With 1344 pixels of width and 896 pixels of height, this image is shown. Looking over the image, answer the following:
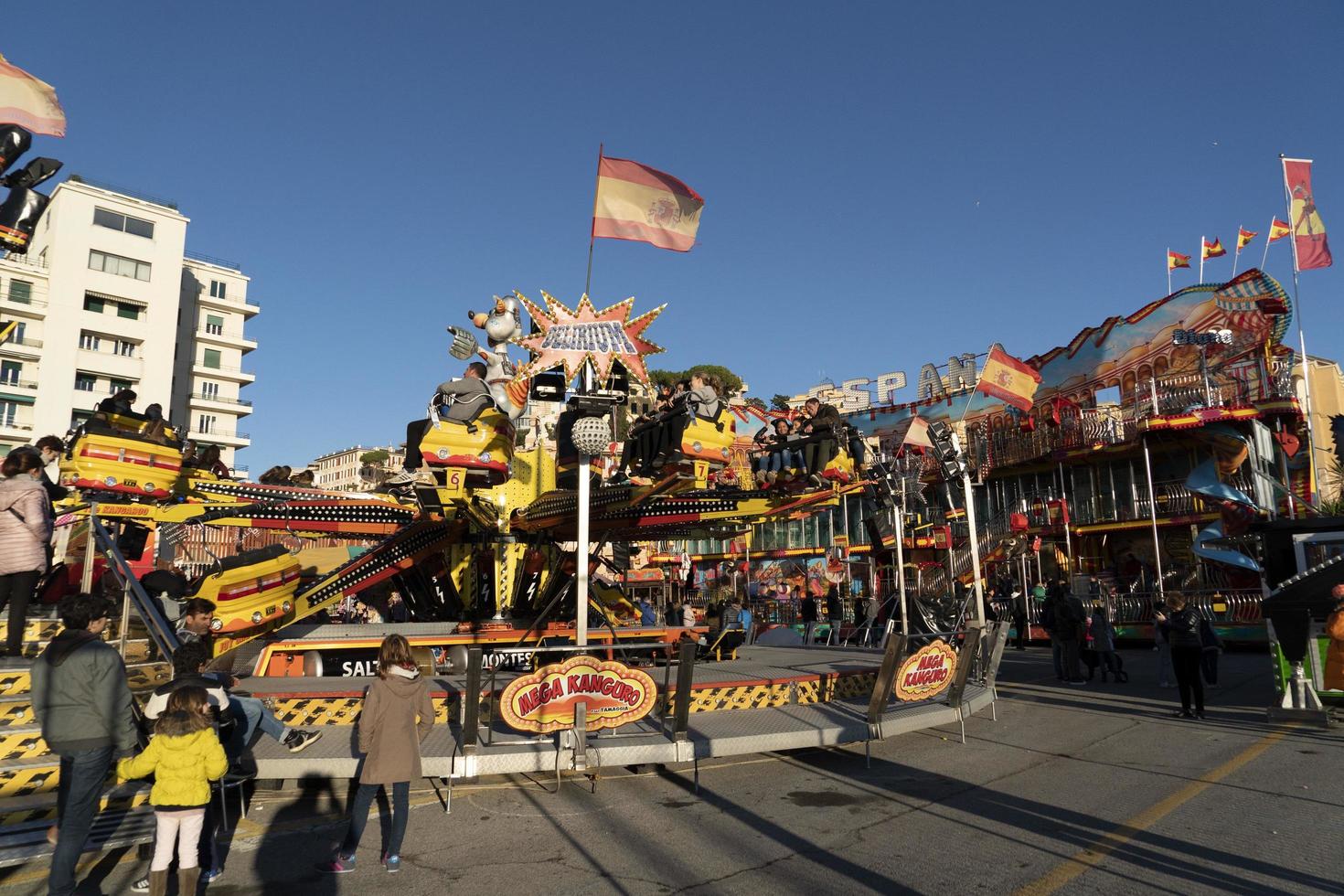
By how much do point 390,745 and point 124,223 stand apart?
60.7 m

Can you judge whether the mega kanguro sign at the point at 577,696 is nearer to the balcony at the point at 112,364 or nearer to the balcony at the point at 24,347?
the balcony at the point at 24,347

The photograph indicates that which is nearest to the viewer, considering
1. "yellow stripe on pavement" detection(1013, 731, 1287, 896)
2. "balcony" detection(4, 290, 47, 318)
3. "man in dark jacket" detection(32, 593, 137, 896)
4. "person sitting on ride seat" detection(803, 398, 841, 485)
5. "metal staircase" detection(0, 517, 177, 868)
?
"man in dark jacket" detection(32, 593, 137, 896)

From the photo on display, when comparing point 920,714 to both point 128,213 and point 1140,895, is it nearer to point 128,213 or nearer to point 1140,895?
point 1140,895

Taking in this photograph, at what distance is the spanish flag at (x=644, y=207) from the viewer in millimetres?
8844

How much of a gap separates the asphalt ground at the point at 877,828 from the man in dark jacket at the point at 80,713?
2.50 feet

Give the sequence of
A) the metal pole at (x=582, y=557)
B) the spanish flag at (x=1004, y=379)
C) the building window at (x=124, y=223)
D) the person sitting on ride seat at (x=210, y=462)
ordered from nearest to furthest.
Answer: the metal pole at (x=582, y=557)
the person sitting on ride seat at (x=210, y=462)
the spanish flag at (x=1004, y=379)
the building window at (x=124, y=223)

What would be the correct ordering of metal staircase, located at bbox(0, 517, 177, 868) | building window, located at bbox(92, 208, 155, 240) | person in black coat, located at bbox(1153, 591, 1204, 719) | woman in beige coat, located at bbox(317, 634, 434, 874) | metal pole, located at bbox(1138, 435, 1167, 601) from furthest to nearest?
1. building window, located at bbox(92, 208, 155, 240)
2. metal pole, located at bbox(1138, 435, 1167, 601)
3. person in black coat, located at bbox(1153, 591, 1204, 719)
4. woman in beige coat, located at bbox(317, 634, 434, 874)
5. metal staircase, located at bbox(0, 517, 177, 868)

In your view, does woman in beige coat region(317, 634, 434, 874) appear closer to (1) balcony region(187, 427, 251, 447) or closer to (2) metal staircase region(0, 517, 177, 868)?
(2) metal staircase region(0, 517, 177, 868)

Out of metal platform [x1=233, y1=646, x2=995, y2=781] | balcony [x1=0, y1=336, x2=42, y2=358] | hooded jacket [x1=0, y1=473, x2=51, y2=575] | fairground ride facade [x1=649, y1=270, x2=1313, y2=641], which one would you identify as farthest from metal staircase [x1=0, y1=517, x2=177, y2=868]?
balcony [x1=0, y1=336, x2=42, y2=358]

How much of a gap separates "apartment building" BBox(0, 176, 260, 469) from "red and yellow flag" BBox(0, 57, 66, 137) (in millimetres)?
47200

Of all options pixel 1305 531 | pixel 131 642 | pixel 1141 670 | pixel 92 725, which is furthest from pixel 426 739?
pixel 1141 670

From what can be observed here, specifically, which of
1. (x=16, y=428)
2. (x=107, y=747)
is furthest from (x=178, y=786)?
(x=16, y=428)

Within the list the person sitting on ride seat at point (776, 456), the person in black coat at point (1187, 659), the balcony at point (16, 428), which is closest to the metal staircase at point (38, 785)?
the person sitting on ride seat at point (776, 456)

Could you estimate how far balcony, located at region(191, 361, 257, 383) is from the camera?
196 ft
